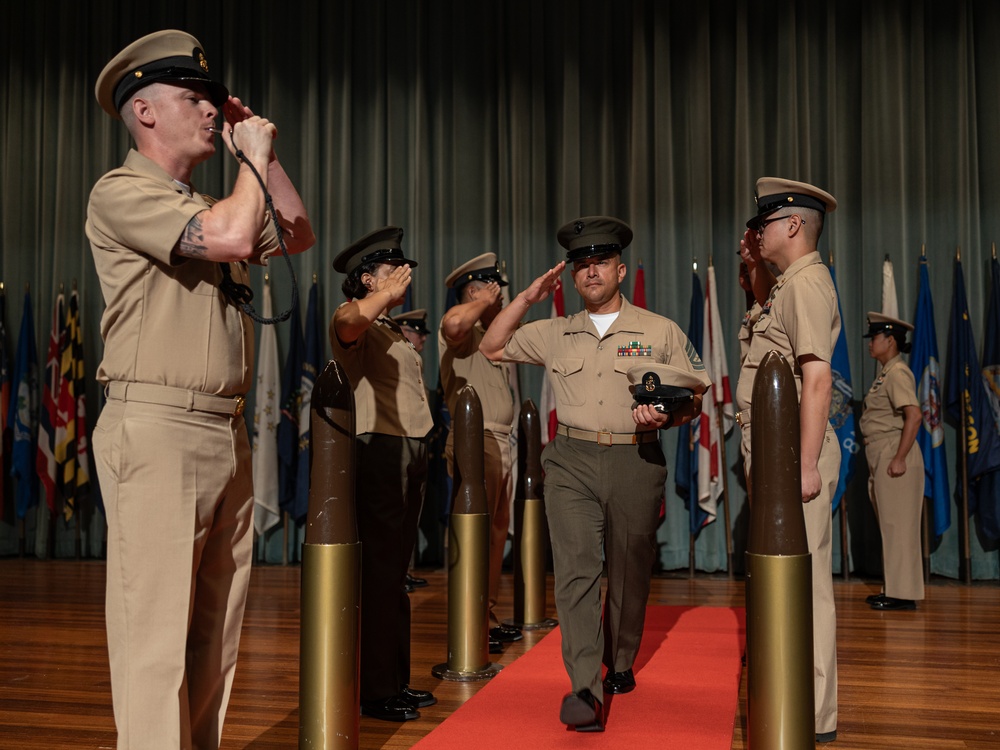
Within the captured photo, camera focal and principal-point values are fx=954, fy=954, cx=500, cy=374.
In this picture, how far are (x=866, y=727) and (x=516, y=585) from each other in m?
2.10

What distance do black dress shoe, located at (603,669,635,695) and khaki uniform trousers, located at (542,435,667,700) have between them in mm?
22

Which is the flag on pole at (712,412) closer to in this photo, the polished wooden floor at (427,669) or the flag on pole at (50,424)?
the polished wooden floor at (427,669)

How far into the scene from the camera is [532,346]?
3.54m

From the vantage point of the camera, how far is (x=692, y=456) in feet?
22.5

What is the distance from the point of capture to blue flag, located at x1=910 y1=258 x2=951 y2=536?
6.36 m

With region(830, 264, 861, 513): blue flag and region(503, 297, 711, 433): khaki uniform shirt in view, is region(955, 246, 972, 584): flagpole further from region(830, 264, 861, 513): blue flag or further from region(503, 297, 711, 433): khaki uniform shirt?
region(503, 297, 711, 433): khaki uniform shirt

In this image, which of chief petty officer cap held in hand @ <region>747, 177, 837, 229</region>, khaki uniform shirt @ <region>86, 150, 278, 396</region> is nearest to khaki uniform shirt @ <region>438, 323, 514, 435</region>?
chief petty officer cap held in hand @ <region>747, 177, 837, 229</region>

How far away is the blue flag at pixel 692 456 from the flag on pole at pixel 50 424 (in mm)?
4930

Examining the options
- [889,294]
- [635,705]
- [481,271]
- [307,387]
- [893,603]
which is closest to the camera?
[635,705]

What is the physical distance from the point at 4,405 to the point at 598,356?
628cm

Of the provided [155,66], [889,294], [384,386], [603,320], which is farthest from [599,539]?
[889,294]

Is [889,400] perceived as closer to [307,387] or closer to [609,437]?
[609,437]

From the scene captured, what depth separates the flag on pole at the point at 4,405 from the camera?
25.5 feet

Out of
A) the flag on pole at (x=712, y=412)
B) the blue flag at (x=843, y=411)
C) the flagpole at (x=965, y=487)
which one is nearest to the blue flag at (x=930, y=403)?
the flagpole at (x=965, y=487)
